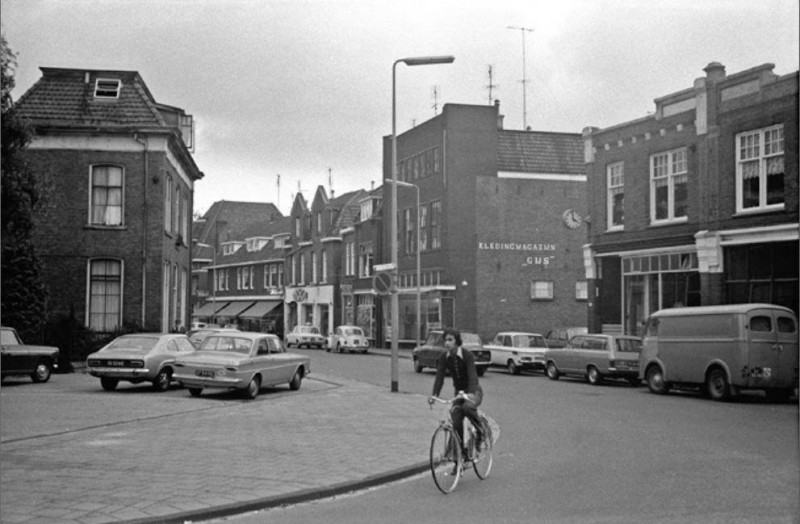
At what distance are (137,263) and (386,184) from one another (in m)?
25.4

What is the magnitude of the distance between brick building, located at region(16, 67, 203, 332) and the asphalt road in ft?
60.9

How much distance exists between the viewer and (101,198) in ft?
110

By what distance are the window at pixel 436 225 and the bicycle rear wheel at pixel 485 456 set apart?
134 ft

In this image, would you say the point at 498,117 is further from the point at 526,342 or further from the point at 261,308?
the point at 261,308

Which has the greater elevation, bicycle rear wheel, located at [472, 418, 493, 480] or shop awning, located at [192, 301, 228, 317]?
shop awning, located at [192, 301, 228, 317]

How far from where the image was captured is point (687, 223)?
31312 mm

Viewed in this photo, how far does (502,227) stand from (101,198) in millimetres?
24201

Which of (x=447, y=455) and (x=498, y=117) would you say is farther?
(x=498, y=117)

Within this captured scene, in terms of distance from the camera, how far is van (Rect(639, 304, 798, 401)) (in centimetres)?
2119

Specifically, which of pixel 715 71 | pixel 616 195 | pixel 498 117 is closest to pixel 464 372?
pixel 715 71

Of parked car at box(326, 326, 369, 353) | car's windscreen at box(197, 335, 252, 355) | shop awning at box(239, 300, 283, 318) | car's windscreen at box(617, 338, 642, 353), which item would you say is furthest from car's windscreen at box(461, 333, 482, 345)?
shop awning at box(239, 300, 283, 318)

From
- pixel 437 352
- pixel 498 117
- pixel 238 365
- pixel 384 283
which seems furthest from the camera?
pixel 498 117

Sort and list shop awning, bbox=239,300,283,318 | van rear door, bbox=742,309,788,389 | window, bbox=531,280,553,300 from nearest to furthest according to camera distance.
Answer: van rear door, bbox=742,309,788,389 < window, bbox=531,280,553,300 < shop awning, bbox=239,300,283,318

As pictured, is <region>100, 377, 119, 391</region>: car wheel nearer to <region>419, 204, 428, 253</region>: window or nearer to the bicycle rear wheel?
the bicycle rear wheel
